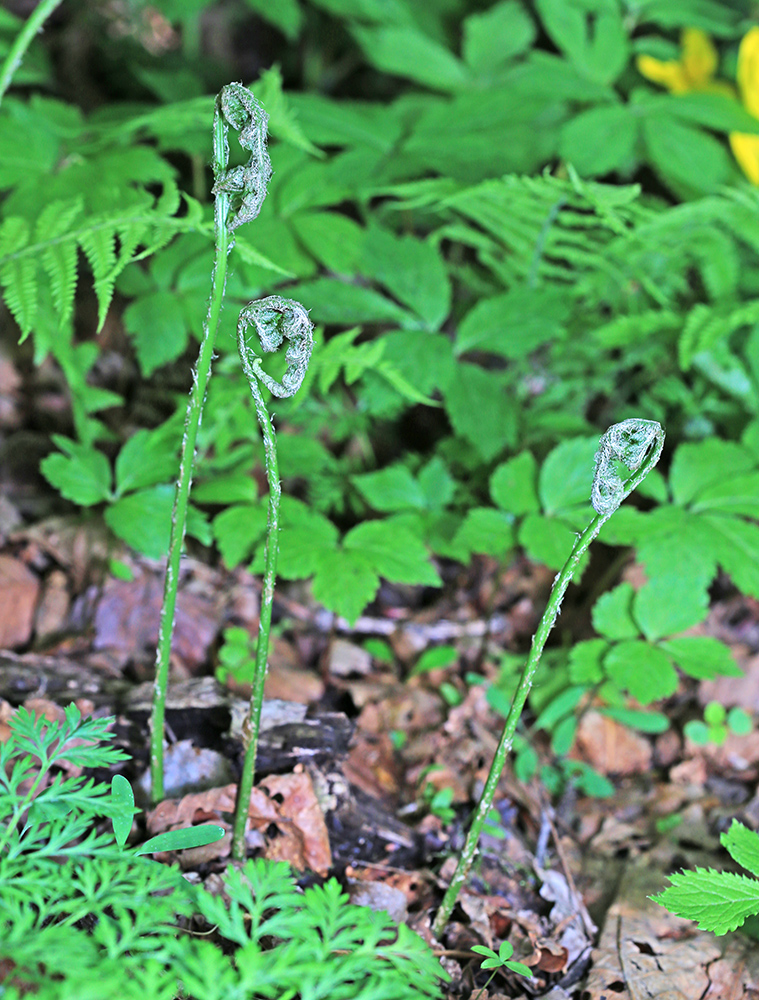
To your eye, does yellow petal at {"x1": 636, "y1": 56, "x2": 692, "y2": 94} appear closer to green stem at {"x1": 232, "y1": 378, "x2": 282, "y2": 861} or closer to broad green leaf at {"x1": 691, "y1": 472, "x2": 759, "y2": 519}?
broad green leaf at {"x1": 691, "y1": 472, "x2": 759, "y2": 519}

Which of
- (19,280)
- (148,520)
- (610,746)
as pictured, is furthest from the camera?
(610,746)

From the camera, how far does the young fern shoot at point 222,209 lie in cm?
111

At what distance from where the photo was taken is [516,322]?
7.79 feet

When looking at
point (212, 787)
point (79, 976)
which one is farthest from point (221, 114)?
point (212, 787)

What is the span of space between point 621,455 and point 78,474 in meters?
1.46

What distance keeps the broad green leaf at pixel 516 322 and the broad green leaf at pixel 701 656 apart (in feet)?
3.12

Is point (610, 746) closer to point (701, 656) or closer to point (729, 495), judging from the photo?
point (701, 656)

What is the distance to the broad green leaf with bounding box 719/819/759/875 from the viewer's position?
140cm

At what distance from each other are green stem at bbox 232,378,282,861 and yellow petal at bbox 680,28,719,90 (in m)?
3.31

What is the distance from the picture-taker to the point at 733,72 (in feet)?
11.6

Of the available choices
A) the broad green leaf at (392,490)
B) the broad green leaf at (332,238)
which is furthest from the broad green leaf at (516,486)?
the broad green leaf at (332,238)

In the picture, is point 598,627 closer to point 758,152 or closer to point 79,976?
point 79,976

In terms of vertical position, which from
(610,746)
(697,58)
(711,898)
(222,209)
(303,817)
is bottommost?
(610,746)

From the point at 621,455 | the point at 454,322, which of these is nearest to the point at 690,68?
the point at 454,322
